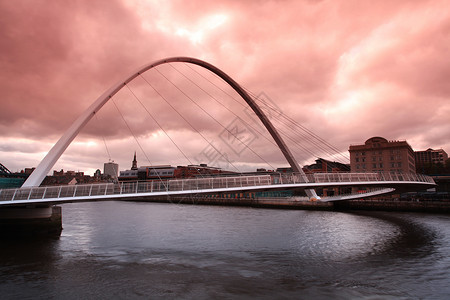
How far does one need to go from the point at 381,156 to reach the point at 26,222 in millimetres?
73593

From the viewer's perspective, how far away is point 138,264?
1524cm

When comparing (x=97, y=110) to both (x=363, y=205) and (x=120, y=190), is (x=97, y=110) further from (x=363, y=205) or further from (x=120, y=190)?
(x=363, y=205)

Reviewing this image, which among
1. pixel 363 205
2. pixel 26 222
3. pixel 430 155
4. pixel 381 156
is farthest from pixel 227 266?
pixel 430 155

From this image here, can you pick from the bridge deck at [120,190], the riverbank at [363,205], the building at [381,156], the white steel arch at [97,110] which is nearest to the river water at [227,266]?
the bridge deck at [120,190]

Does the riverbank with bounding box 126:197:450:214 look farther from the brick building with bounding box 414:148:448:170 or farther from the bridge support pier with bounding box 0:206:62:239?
the brick building with bounding box 414:148:448:170

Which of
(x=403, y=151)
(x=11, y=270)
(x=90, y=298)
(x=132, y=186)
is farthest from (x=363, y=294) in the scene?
(x=403, y=151)

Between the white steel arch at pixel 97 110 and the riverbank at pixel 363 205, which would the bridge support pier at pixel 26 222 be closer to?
the white steel arch at pixel 97 110

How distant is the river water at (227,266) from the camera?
Answer: 37.4 feet

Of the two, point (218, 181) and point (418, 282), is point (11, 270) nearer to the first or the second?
point (218, 181)

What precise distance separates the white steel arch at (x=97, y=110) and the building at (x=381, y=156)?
142ft

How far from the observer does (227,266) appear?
48.4 feet

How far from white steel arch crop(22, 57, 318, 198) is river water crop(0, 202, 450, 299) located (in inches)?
210

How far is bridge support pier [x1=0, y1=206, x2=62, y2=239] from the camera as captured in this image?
2155 cm

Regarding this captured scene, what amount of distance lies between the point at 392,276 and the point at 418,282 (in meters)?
1.12
